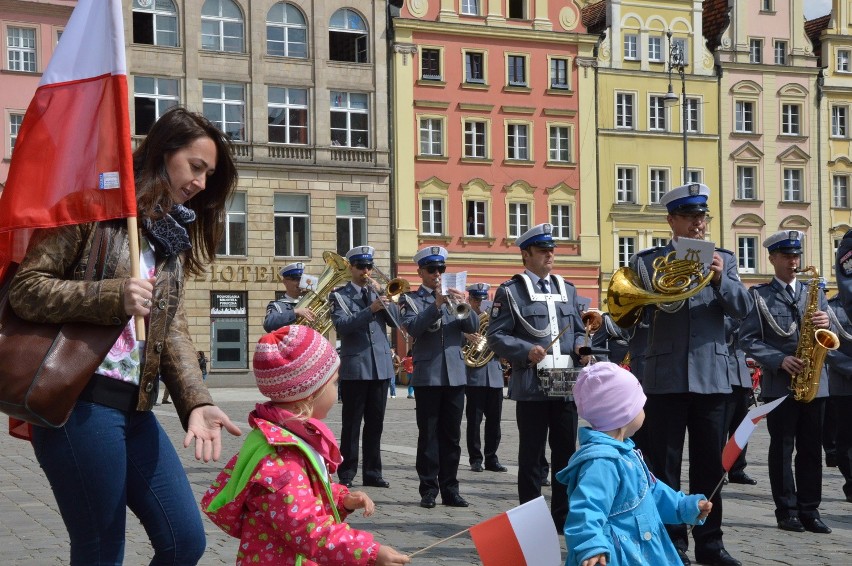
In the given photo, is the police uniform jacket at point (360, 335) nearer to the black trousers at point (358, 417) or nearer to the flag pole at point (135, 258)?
the black trousers at point (358, 417)

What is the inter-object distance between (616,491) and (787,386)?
18.5 ft

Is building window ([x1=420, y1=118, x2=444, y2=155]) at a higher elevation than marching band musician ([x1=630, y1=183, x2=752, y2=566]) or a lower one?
higher

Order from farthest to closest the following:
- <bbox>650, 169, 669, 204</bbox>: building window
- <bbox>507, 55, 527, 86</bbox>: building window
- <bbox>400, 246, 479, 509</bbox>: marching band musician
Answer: <bbox>650, 169, 669, 204</bbox>: building window < <bbox>507, 55, 527, 86</bbox>: building window < <bbox>400, 246, 479, 509</bbox>: marching band musician

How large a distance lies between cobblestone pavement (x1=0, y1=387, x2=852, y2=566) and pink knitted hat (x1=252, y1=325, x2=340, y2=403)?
3987 millimetres

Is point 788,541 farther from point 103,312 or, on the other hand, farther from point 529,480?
point 103,312

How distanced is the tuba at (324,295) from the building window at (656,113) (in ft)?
123

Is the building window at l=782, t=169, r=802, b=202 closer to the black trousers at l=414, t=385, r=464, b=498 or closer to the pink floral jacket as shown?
the black trousers at l=414, t=385, r=464, b=498

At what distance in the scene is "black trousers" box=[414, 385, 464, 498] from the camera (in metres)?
11.4

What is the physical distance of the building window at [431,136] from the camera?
48875 mm

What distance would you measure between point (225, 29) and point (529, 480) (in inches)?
1519

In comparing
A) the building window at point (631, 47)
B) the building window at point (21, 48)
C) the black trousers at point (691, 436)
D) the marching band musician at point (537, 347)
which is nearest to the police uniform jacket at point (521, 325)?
the marching band musician at point (537, 347)

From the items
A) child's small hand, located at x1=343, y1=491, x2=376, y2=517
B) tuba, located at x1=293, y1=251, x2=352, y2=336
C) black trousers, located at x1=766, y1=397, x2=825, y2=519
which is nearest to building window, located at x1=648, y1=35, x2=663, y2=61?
tuba, located at x1=293, y1=251, x2=352, y2=336

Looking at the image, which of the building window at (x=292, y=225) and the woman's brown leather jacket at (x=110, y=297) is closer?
the woman's brown leather jacket at (x=110, y=297)

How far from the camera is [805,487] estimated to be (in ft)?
32.8
